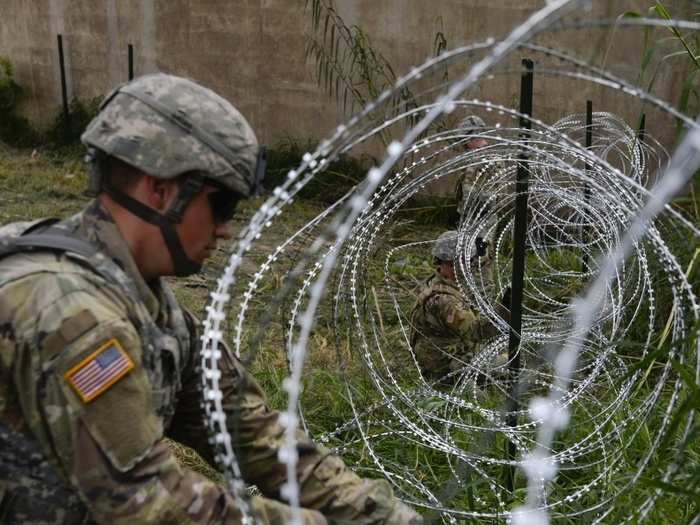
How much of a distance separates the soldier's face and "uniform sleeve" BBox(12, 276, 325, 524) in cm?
25

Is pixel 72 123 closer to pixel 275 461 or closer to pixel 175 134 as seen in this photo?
pixel 275 461

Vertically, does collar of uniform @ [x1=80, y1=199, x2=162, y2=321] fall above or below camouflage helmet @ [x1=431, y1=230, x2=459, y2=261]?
above

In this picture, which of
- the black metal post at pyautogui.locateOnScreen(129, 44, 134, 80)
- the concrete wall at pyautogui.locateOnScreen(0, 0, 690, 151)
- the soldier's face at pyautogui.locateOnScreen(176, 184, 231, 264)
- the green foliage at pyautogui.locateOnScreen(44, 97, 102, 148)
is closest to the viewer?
the soldier's face at pyautogui.locateOnScreen(176, 184, 231, 264)

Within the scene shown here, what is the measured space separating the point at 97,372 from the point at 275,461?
75 centimetres

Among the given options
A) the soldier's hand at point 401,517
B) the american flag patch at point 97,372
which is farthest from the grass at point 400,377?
the american flag patch at point 97,372

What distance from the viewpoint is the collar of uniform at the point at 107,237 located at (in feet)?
6.68

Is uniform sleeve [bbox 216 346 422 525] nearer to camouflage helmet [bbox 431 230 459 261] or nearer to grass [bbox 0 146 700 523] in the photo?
grass [bbox 0 146 700 523]

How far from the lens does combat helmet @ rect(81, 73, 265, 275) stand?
2021mm

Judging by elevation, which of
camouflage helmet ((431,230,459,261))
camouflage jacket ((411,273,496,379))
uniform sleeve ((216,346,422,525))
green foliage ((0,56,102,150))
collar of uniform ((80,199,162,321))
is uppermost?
collar of uniform ((80,199,162,321))

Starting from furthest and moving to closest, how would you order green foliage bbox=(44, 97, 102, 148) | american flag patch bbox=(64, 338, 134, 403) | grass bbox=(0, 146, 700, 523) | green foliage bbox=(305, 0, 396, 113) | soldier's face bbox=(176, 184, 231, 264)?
green foliage bbox=(44, 97, 102, 148) < green foliage bbox=(305, 0, 396, 113) < grass bbox=(0, 146, 700, 523) < soldier's face bbox=(176, 184, 231, 264) < american flag patch bbox=(64, 338, 134, 403)

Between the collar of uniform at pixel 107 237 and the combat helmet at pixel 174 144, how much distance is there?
49mm

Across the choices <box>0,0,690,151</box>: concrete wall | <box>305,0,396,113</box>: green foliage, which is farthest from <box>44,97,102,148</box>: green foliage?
<box>305,0,396,113</box>: green foliage

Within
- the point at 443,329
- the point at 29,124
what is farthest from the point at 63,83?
the point at 443,329

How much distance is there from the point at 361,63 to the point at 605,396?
5.58 meters
